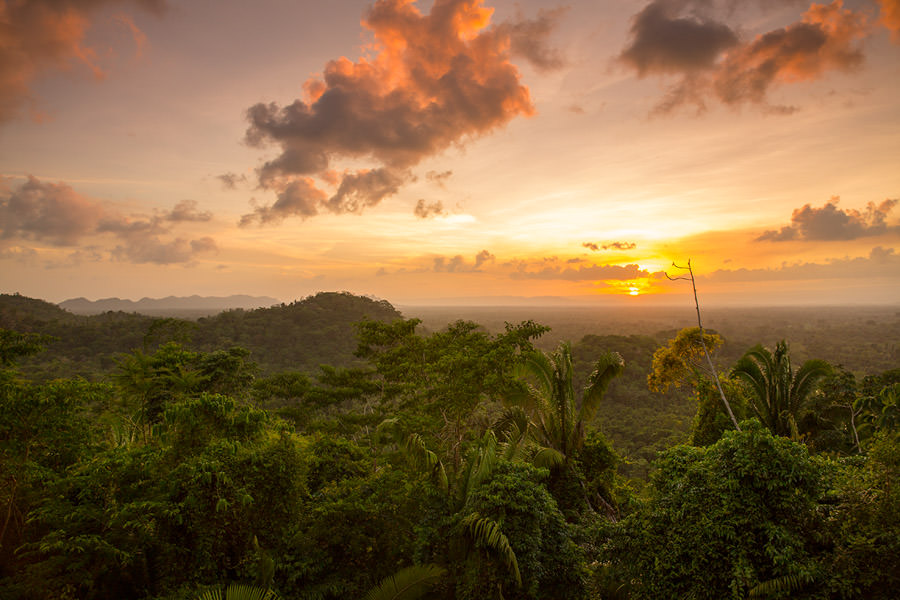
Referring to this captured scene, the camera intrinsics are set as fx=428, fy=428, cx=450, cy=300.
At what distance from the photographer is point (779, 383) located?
49.2 feet

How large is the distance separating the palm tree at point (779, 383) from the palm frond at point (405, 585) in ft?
43.8

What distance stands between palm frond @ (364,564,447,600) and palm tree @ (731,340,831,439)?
13.4 metres

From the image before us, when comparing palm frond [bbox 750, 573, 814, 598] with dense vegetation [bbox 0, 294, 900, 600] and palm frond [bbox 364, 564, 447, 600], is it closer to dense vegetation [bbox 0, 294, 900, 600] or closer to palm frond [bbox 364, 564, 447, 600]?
dense vegetation [bbox 0, 294, 900, 600]

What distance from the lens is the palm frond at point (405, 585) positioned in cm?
803

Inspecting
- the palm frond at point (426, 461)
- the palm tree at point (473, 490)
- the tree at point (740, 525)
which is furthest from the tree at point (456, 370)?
the tree at point (740, 525)

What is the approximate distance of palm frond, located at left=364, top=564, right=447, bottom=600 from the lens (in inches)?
316

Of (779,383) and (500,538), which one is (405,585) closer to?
(500,538)

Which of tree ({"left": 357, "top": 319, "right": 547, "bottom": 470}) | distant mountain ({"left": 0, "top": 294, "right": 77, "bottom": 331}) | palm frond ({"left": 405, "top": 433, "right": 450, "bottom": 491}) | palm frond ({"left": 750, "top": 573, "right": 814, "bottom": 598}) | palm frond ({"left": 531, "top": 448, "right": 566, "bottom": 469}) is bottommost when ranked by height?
palm frond ({"left": 531, "top": 448, "right": 566, "bottom": 469})

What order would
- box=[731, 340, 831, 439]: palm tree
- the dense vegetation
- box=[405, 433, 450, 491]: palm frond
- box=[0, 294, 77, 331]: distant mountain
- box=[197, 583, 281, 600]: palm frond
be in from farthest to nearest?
A: 1. box=[0, 294, 77, 331]: distant mountain
2. box=[731, 340, 831, 439]: palm tree
3. box=[405, 433, 450, 491]: palm frond
4. the dense vegetation
5. box=[197, 583, 281, 600]: palm frond

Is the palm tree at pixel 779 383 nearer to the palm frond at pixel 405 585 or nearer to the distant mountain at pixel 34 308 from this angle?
the palm frond at pixel 405 585

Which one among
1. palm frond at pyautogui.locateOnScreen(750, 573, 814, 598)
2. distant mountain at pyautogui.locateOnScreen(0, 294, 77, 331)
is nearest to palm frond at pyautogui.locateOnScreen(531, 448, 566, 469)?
palm frond at pyautogui.locateOnScreen(750, 573, 814, 598)

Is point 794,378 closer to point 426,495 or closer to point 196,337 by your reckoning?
point 426,495

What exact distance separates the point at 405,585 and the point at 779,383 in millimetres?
14411

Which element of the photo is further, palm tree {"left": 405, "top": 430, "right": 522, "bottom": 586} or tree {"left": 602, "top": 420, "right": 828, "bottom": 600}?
palm tree {"left": 405, "top": 430, "right": 522, "bottom": 586}
